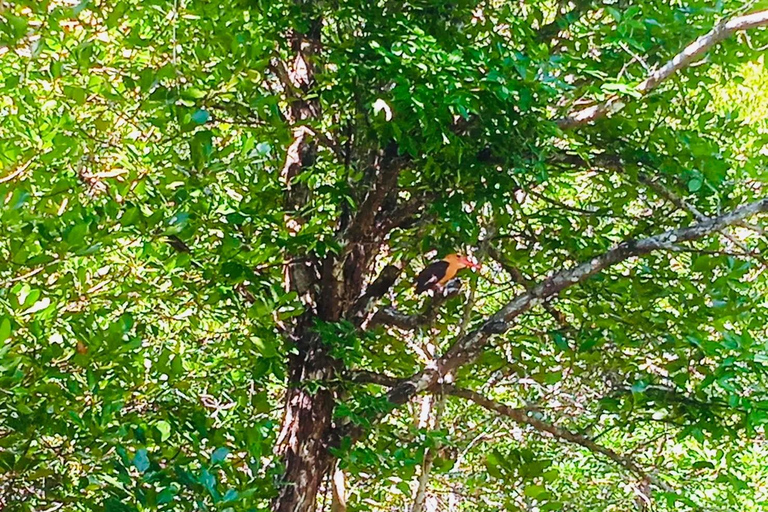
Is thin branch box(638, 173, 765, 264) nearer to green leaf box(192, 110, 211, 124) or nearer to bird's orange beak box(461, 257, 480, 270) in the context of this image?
bird's orange beak box(461, 257, 480, 270)

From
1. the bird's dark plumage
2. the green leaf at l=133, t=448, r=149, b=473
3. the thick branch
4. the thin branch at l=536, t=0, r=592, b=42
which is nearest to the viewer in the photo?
the green leaf at l=133, t=448, r=149, b=473

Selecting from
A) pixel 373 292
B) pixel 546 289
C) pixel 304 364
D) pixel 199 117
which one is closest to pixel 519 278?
pixel 546 289

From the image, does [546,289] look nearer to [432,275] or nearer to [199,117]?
[432,275]

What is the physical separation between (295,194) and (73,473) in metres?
0.76

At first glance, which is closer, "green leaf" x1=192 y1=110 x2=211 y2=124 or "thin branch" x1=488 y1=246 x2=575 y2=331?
"green leaf" x1=192 y1=110 x2=211 y2=124

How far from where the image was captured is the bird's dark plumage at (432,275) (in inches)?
66.4

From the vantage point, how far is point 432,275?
5.59 ft

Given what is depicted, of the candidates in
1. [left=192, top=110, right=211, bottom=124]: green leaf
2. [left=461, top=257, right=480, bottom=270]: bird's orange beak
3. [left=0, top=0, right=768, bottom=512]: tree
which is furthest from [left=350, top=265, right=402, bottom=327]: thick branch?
[left=192, top=110, right=211, bottom=124]: green leaf

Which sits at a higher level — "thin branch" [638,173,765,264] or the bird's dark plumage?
"thin branch" [638,173,765,264]

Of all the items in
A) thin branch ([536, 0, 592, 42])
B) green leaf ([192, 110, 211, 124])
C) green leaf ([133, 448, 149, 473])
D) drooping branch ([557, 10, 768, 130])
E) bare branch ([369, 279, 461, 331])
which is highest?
thin branch ([536, 0, 592, 42])

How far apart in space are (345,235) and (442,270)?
26 cm

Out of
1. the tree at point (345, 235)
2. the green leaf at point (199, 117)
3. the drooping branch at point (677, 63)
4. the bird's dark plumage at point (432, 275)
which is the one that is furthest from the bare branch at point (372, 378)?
the green leaf at point (199, 117)

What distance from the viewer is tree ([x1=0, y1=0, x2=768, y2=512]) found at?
114cm

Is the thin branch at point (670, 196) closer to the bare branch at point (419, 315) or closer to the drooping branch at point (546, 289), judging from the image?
the drooping branch at point (546, 289)
